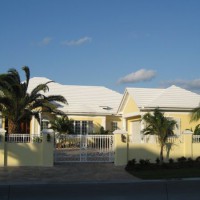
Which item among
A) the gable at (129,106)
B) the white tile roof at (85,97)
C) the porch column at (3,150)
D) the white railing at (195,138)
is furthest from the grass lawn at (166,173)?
the white tile roof at (85,97)

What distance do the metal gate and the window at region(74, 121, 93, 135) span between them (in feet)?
38.6

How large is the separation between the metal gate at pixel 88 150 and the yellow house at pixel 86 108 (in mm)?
10156

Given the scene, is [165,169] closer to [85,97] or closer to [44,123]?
[44,123]

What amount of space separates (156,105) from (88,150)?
24.8 feet

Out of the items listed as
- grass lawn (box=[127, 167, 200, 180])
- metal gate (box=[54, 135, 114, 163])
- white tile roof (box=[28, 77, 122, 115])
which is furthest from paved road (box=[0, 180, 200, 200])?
white tile roof (box=[28, 77, 122, 115])

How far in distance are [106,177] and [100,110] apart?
18.0 m

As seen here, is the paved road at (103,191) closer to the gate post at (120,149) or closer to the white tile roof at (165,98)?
the gate post at (120,149)

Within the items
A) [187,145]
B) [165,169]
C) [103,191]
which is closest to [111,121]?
[187,145]

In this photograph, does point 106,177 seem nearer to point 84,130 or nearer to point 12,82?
point 12,82

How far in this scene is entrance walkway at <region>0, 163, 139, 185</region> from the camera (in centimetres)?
1409

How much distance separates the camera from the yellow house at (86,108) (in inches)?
1248

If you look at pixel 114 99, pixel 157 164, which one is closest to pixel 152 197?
pixel 157 164

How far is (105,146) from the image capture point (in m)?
19.5

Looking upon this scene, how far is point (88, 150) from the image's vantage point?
1984 centimetres
